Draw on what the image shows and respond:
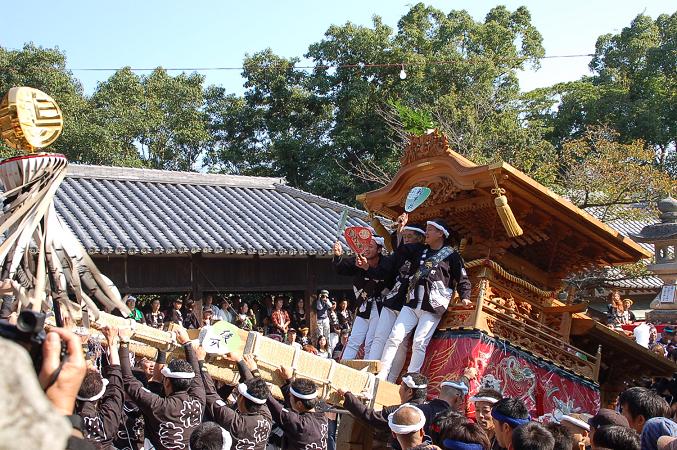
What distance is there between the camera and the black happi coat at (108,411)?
17.2 ft

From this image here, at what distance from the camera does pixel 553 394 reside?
761 centimetres

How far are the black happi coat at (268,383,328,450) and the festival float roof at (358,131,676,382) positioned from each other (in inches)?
86.2

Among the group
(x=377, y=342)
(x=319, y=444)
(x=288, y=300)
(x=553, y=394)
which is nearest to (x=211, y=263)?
(x=288, y=300)

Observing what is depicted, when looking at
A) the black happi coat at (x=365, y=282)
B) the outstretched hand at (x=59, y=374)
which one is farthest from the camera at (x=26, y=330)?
the black happi coat at (x=365, y=282)

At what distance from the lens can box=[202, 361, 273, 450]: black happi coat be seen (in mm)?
5375

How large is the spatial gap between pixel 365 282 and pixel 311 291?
21.9 ft

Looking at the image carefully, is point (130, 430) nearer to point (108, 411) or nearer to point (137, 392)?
point (108, 411)

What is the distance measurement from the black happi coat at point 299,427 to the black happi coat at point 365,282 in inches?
92.3

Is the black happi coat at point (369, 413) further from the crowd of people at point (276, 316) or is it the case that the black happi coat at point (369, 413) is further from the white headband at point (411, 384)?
the crowd of people at point (276, 316)

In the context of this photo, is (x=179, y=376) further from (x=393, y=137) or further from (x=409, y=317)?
(x=393, y=137)

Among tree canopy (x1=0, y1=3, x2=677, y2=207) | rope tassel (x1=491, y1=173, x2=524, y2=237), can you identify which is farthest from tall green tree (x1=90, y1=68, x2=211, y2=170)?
rope tassel (x1=491, y1=173, x2=524, y2=237)

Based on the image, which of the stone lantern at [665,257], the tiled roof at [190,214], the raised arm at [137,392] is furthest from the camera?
the tiled roof at [190,214]

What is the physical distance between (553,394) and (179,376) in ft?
12.5

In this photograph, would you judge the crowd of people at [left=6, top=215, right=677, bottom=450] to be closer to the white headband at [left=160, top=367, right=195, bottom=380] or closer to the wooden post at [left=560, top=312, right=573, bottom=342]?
the white headband at [left=160, top=367, right=195, bottom=380]
